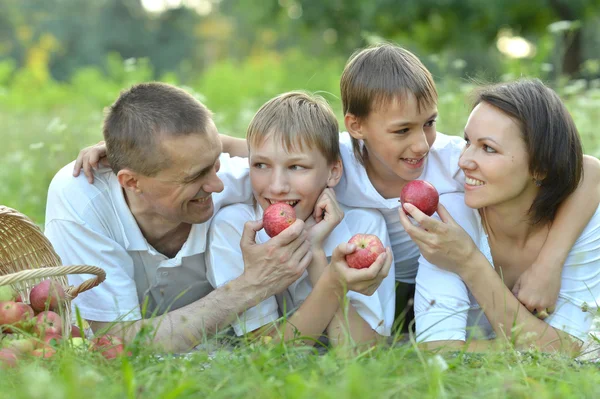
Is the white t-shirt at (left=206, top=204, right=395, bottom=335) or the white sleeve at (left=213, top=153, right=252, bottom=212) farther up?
the white sleeve at (left=213, top=153, right=252, bottom=212)

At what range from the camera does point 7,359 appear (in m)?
2.73

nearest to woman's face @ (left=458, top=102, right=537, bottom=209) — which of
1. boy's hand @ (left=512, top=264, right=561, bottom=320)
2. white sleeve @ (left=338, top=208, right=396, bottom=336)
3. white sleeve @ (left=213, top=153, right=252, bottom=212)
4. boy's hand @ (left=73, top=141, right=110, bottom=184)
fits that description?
boy's hand @ (left=512, top=264, right=561, bottom=320)

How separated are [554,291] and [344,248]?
1.07m

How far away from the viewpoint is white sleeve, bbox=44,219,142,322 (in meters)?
3.64

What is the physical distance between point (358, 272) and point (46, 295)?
139 centimetres

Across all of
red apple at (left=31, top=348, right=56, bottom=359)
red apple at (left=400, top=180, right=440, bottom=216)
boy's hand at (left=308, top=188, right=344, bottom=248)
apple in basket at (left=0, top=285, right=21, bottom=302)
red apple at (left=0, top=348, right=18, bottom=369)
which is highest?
red apple at (left=400, top=180, right=440, bottom=216)

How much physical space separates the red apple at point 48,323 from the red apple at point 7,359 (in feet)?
0.74

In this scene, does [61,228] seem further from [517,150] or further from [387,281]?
[517,150]

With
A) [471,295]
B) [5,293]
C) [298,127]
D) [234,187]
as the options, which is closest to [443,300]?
[471,295]

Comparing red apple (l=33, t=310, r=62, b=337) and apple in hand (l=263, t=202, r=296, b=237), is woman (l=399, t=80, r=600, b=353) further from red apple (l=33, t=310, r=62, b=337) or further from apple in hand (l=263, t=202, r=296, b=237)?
red apple (l=33, t=310, r=62, b=337)

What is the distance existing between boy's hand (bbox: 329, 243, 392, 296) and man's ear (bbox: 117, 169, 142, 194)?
1.05 meters

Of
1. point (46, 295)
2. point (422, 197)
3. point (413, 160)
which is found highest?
point (413, 160)

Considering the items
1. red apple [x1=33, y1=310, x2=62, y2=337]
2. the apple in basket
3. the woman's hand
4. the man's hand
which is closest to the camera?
red apple [x1=33, y1=310, x2=62, y2=337]

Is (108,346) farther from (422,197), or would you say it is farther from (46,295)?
(422,197)
